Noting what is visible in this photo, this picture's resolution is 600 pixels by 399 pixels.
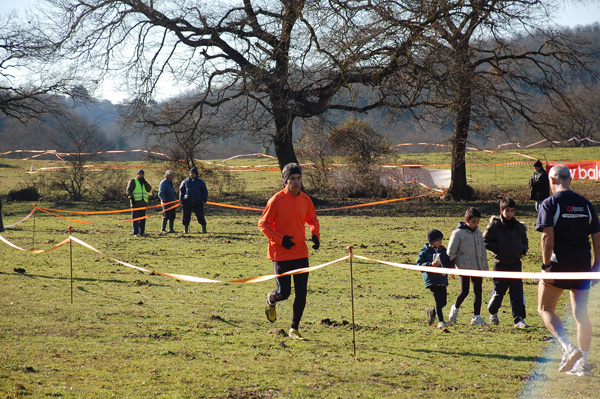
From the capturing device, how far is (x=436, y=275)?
748 centimetres

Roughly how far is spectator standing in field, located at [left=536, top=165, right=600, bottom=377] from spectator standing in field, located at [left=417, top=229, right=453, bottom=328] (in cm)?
183

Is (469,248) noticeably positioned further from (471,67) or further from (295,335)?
(471,67)

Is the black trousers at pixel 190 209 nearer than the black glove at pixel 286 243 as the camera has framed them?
No

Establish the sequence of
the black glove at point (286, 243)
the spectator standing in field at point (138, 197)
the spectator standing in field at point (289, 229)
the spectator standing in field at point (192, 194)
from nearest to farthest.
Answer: the black glove at point (286, 243), the spectator standing in field at point (289, 229), the spectator standing in field at point (138, 197), the spectator standing in field at point (192, 194)

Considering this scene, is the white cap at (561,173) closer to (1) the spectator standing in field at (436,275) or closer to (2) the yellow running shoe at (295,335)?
(1) the spectator standing in field at (436,275)

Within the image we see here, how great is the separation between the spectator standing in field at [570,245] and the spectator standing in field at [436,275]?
6.01 ft

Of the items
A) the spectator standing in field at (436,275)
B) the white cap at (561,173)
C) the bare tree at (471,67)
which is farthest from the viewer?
the bare tree at (471,67)

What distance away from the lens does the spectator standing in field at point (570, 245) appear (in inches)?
219

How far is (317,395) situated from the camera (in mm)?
5051

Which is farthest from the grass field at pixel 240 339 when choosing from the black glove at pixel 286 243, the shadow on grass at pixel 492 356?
the black glove at pixel 286 243

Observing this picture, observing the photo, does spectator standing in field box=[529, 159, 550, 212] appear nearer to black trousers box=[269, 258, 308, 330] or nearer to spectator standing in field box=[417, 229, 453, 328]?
spectator standing in field box=[417, 229, 453, 328]

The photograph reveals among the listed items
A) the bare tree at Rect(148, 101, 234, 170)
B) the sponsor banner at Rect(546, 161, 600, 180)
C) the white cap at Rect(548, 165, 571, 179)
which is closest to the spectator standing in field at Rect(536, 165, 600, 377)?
the white cap at Rect(548, 165, 571, 179)

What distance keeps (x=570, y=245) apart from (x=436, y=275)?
2.04 m

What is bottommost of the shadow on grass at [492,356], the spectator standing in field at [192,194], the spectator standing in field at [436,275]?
the shadow on grass at [492,356]
